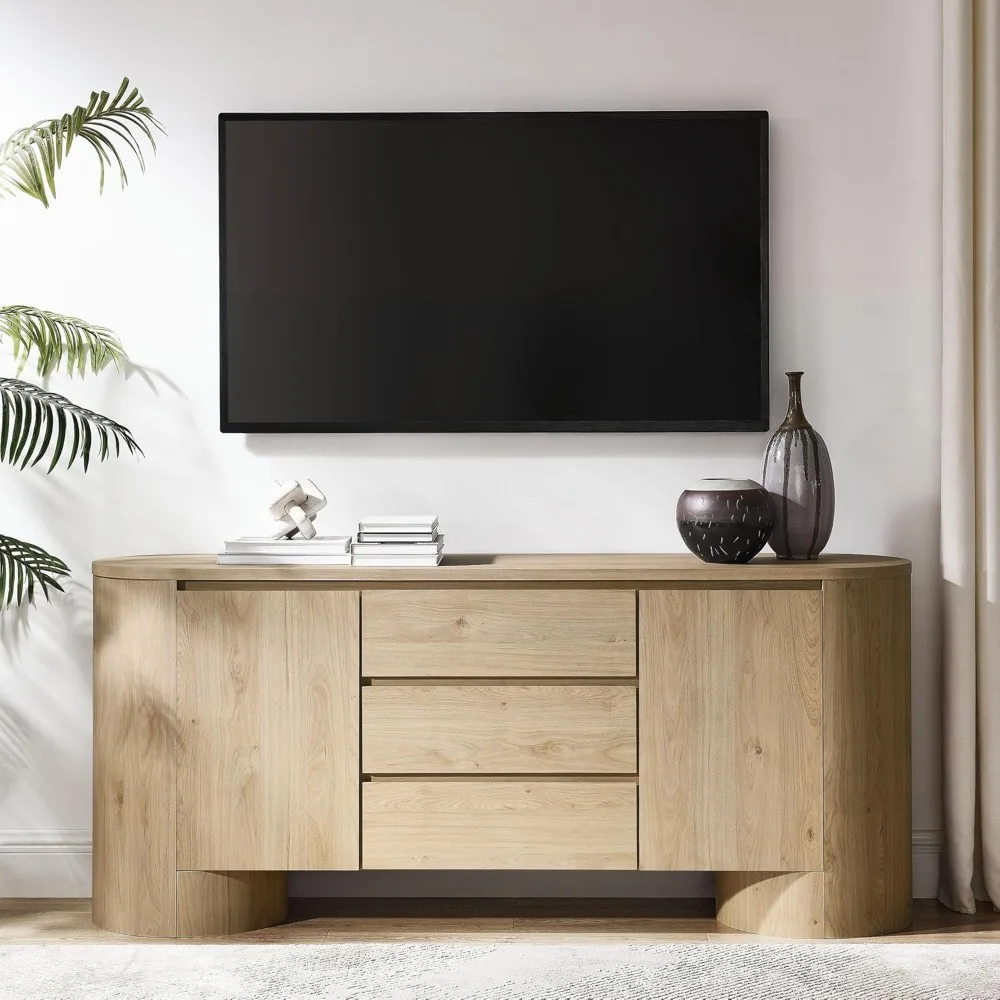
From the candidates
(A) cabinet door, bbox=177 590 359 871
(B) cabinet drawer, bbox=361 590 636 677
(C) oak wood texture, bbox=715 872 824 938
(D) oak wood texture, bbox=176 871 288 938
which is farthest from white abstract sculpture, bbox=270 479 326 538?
(C) oak wood texture, bbox=715 872 824 938

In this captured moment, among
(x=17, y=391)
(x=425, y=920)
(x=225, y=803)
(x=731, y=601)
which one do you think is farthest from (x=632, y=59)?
(x=425, y=920)

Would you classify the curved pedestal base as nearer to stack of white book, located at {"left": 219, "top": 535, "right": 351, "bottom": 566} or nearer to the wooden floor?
the wooden floor

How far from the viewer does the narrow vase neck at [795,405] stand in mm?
2219

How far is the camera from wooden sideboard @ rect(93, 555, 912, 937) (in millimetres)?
2010

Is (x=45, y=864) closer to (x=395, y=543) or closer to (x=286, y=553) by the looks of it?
(x=286, y=553)

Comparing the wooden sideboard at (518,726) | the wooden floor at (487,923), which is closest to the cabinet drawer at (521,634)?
the wooden sideboard at (518,726)

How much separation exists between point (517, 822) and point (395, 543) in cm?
64

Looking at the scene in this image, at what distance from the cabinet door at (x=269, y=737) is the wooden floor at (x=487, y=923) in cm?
24

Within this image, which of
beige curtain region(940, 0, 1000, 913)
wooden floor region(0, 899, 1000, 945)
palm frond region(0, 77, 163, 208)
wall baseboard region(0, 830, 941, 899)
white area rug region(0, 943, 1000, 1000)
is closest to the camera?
white area rug region(0, 943, 1000, 1000)

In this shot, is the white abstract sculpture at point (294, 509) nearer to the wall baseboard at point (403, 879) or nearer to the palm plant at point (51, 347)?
the palm plant at point (51, 347)

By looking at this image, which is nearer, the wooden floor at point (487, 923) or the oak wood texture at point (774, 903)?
the oak wood texture at point (774, 903)

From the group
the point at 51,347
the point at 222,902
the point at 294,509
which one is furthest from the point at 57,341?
the point at 222,902

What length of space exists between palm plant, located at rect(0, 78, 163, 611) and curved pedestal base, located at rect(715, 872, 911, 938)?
1.66 m

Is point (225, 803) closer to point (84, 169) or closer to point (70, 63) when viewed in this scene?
point (84, 169)
